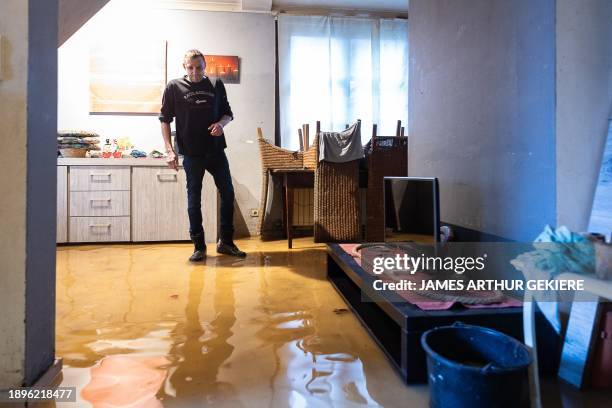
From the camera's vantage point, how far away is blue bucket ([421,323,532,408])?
0.73 metres

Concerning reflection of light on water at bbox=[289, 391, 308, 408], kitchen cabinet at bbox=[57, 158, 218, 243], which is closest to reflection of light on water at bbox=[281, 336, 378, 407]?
reflection of light on water at bbox=[289, 391, 308, 408]

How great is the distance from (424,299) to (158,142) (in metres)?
3.13

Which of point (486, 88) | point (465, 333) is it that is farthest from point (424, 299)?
point (486, 88)

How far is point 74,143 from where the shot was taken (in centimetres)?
308

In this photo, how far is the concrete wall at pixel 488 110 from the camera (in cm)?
120

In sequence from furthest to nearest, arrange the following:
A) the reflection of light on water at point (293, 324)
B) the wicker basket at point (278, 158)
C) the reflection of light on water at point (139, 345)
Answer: the wicker basket at point (278, 158), the reflection of light on water at point (293, 324), the reflection of light on water at point (139, 345)

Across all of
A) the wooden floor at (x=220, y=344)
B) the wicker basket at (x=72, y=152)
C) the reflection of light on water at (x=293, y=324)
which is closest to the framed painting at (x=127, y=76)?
the wicker basket at (x=72, y=152)

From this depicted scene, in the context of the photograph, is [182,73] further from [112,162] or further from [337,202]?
[337,202]

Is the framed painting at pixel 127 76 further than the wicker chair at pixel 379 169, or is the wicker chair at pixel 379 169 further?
the framed painting at pixel 127 76

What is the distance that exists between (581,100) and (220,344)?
4.19 feet

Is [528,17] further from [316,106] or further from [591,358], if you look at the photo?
[316,106]

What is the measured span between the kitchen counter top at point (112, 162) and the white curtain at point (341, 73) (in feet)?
4.02

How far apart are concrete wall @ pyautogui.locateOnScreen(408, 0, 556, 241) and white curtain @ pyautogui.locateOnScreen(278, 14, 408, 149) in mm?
1651

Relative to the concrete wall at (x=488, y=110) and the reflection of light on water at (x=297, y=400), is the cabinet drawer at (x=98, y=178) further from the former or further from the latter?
the reflection of light on water at (x=297, y=400)
